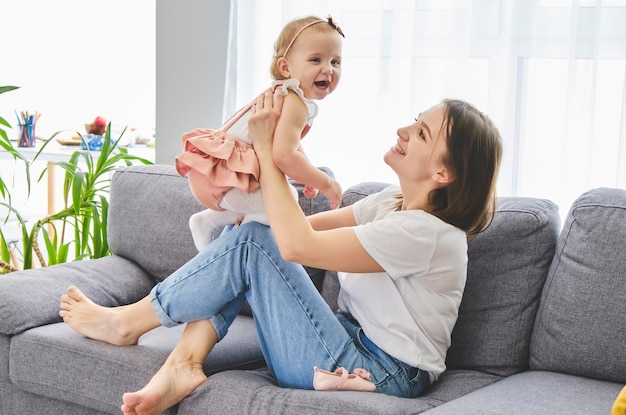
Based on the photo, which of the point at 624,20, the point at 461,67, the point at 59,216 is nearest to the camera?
the point at 624,20

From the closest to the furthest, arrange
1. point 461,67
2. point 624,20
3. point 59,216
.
A: point 624,20
point 461,67
point 59,216

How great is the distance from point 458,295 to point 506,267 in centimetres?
22

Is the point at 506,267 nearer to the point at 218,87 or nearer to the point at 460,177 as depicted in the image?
the point at 460,177

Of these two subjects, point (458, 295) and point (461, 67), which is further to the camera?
point (461, 67)

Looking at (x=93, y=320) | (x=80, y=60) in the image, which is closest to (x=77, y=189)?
(x=93, y=320)

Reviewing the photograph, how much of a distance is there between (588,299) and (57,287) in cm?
151

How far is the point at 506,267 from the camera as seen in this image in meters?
2.14

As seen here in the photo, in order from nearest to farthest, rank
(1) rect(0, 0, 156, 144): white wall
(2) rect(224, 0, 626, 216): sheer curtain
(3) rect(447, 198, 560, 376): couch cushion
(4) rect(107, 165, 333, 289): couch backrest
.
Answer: (3) rect(447, 198, 560, 376): couch cushion < (2) rect(224, 0, 626, 216): sheer curtain < (4) rect(107, 165, 333, 289): couch backrest < (1) rect(0, 0, 156, 144): white wall

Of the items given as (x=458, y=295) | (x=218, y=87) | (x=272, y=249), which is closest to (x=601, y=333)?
(x=458, y=295)

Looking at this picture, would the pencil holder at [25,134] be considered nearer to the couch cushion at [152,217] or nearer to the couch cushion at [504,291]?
the couch cushion at [152,217]

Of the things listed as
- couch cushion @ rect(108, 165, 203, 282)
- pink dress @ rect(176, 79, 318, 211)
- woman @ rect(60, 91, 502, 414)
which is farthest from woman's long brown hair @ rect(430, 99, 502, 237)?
couch cushion @ rect(108, 165, 203, 282)

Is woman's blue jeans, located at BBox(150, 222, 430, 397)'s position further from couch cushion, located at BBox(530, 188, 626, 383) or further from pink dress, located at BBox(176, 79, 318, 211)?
couch cushion, located at BBox(530, 188, 626, 383)

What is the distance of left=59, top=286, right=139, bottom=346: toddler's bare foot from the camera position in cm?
214

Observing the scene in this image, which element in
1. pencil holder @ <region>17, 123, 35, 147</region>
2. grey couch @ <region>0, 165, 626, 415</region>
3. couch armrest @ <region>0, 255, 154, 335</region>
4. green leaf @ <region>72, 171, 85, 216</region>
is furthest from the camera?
pencil holder @ <region>17, 123, 35, 147</region>
